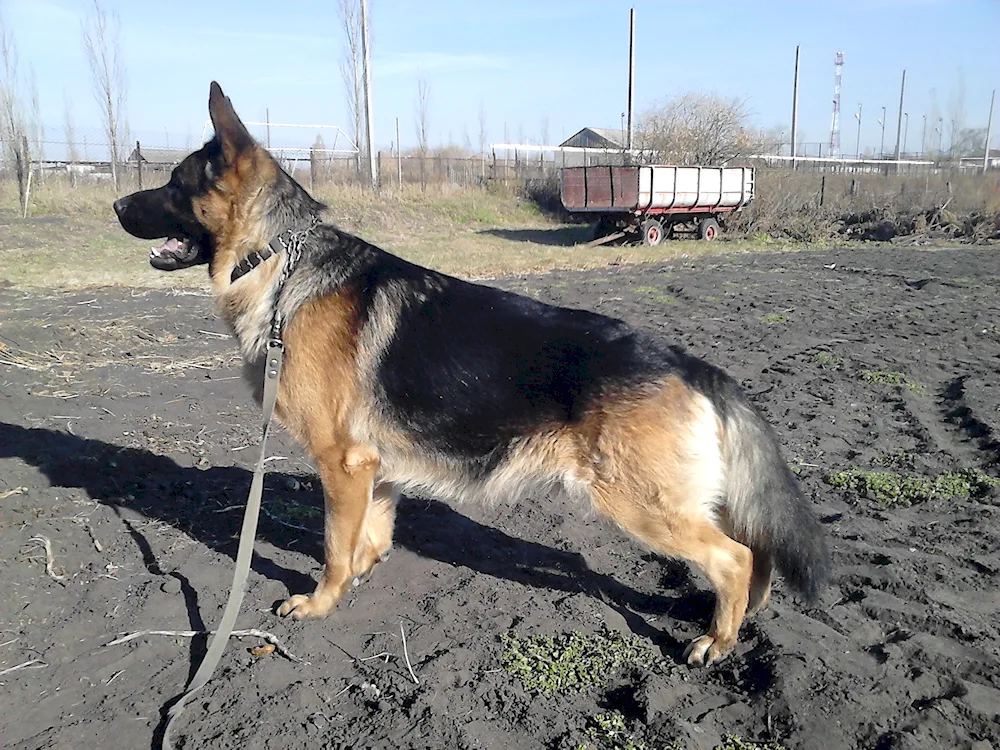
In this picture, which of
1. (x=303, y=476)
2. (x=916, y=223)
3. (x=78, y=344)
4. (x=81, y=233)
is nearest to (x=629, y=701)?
(x=303, y=476)

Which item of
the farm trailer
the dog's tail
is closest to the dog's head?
the dog's tail

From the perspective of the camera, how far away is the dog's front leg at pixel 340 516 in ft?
11.9

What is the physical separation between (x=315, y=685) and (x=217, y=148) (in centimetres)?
270

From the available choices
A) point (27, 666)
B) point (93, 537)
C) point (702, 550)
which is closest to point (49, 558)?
point (93, 537)

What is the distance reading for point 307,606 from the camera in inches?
148

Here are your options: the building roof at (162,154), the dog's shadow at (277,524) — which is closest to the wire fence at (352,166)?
the building roof at (162,154)

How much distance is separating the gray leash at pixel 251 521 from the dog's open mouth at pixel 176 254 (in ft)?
1.58

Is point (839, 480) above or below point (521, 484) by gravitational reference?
below

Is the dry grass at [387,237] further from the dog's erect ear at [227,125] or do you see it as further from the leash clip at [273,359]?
the leash clip at [273,359]

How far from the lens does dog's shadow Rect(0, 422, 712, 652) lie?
3.98m

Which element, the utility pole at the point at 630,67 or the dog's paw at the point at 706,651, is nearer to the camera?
the dog's paw at the point at 706,651

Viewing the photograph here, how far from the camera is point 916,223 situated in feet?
83.1

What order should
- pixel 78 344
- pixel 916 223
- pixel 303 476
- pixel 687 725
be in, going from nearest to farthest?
pixel 687 725 < pixel 303 476 < pixel 78 344 < pixel 916 223

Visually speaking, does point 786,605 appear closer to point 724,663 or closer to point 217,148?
point 724,663
